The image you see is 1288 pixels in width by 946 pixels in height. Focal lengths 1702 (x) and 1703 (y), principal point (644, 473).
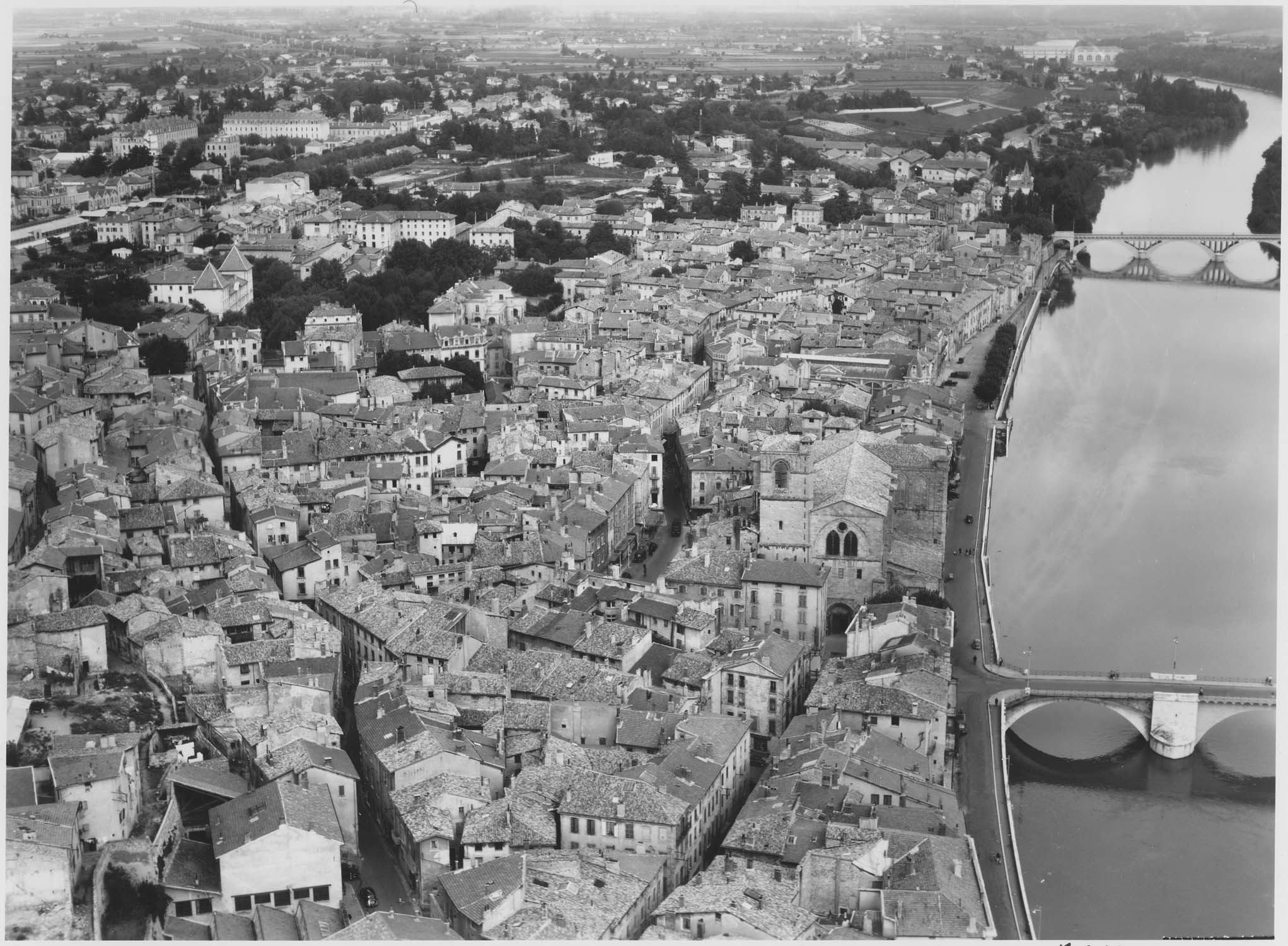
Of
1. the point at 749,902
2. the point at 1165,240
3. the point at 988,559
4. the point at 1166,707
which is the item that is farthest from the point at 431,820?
the point at 1165,240

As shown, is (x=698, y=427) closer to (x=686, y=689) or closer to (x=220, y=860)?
(x=686, y=689)

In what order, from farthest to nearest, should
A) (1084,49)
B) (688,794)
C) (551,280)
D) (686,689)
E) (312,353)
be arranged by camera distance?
1. (1084,49)
2. (551,280)
3. (312,353)
4. (686,689)
5. (688,794)

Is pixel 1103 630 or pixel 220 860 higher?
pixel 220 860

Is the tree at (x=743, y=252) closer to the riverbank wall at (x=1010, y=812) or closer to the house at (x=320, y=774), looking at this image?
the riverbank wall at (x=1010, y=812)

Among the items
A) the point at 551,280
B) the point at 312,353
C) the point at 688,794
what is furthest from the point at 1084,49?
the point at 688,794

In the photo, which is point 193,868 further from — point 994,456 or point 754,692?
point 994,456

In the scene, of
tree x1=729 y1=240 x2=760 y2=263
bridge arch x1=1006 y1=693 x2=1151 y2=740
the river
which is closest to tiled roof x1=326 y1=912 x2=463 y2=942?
the river
